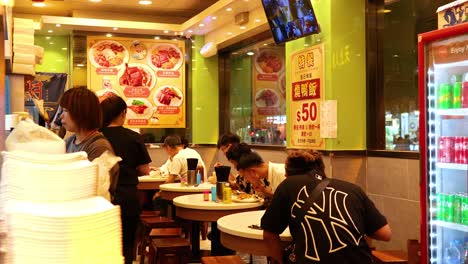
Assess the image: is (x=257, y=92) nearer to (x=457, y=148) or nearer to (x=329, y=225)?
(x=457, y=148)

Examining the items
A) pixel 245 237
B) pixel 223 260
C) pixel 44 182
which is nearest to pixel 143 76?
pixel 223 260

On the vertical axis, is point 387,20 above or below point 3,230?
above

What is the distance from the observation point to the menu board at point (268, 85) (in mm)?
7815

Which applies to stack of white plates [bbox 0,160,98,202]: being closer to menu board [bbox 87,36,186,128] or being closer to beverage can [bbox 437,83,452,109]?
beverage can [bbox 437,83,452,109]

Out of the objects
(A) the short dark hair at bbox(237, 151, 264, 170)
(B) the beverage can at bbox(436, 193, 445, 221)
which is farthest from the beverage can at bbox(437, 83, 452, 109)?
(A) the short dark hair at bbox(237, 151, 264, 170)

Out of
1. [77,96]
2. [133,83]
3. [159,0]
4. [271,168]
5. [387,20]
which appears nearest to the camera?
[77,96]

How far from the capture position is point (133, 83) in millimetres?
9461

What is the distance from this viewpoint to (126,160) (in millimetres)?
3334

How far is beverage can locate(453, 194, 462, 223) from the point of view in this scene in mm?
3176

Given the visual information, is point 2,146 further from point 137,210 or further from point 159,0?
point 159,0

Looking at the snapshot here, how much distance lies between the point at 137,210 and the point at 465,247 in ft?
6.91

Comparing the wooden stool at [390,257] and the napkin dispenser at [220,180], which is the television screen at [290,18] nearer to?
the napkin dispenser at [220,180]

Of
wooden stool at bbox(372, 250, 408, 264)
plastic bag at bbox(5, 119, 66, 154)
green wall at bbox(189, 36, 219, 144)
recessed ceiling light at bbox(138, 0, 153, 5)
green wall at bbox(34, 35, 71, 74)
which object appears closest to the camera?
plastic bag at bbox(5, 119, 66, 154)

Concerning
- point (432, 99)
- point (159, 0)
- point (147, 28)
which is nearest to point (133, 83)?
point (147, 28)
